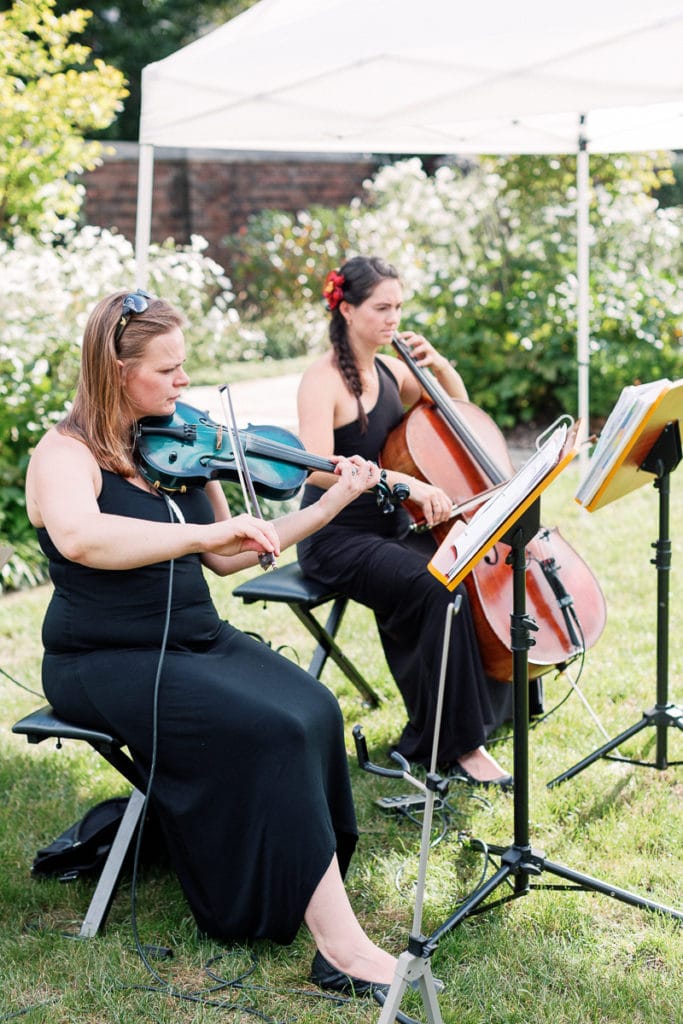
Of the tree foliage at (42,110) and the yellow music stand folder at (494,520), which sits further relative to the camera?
the tree foliage at (42,110)

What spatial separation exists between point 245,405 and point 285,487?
5.16 m

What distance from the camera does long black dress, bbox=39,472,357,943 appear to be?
241 cm

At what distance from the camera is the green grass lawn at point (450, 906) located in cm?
229

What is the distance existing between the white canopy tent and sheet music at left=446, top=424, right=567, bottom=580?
175 centimetres

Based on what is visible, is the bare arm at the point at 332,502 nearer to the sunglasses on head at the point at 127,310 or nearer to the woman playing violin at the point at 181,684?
the woman playing violin at the point at 181,684

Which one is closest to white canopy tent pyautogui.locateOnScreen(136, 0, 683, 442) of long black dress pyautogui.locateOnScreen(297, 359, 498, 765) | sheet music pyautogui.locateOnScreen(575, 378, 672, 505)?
long black dress pyautogui.locateOnScreen(297, 359, 498, 765)

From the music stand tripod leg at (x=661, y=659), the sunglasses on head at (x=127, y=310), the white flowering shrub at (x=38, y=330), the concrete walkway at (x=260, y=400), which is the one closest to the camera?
the sunglasses on head at (x=127, y=310)

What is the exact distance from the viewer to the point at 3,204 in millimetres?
6102

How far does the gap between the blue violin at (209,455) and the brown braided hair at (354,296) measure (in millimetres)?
762

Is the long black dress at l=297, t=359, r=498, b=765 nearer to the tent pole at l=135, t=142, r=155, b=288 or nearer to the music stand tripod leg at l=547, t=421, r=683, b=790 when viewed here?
the music stand tripod leg at l=547, t=421, r=683, b=790

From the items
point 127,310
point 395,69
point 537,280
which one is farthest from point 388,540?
point 537,280

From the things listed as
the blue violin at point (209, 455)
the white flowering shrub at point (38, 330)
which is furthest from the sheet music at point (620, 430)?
the white flowering shrub at point (38, 330)

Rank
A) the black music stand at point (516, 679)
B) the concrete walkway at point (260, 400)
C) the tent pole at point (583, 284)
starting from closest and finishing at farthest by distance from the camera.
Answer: the black music stand at point (516, 679)
the tent pole at point (583, 284)
the concrete walkway at point (260, 400)

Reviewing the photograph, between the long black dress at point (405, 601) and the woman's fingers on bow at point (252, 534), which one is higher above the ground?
the woman's fingers on bow at point (252, 534)
